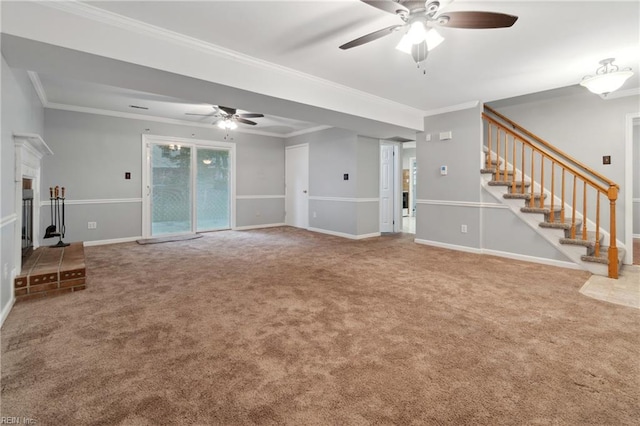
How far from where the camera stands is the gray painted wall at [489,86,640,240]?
4.18 m

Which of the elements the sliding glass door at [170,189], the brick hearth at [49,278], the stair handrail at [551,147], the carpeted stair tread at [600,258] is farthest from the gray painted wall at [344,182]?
the brick hearth at [49,278]

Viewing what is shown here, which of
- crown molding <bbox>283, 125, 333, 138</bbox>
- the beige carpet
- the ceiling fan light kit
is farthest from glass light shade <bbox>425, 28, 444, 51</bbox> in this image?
crown molding <bbox>283, 125, 333, 138</bbox>

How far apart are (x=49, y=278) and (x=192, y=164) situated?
4085 mm

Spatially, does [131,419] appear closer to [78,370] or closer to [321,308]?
[78,370]

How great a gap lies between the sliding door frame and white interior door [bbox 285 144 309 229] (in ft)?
4.84

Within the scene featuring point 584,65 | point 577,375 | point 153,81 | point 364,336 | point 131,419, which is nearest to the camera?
point 131,419

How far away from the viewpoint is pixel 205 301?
2.81m

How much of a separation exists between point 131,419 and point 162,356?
1.77 feet

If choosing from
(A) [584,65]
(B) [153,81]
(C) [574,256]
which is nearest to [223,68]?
(B) [153,81]

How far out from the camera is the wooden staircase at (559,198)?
12.0ft

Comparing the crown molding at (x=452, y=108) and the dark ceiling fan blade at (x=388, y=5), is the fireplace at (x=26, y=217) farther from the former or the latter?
the crown molding at (x=452, y=108)

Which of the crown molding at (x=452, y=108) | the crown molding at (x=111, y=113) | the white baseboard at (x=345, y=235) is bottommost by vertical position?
the white baseboard at (x=345, y=235)

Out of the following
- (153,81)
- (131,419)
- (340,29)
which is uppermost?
(340,29)

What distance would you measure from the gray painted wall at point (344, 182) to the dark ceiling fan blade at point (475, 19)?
397 centimetres
